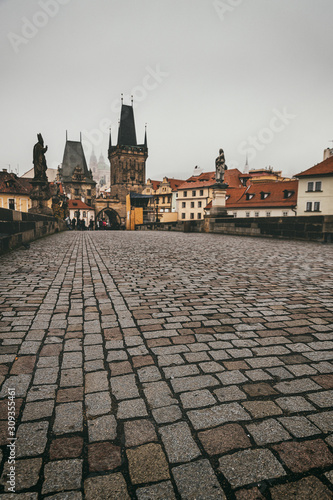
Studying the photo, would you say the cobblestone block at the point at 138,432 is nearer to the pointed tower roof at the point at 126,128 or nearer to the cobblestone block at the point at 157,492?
the cobblestone block at the point at 157,492

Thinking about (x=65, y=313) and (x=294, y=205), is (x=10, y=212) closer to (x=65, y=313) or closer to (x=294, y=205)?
(x=65, y=313)

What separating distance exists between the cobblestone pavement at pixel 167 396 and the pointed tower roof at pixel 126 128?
90398 mm

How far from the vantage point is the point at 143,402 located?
1.99 m

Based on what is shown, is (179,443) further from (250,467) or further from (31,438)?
(31,438)

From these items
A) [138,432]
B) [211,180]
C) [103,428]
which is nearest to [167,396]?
[138,432]

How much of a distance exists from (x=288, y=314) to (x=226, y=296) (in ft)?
3.26

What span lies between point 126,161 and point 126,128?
11515 mm

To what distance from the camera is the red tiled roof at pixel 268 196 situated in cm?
4308

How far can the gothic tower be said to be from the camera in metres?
85.6

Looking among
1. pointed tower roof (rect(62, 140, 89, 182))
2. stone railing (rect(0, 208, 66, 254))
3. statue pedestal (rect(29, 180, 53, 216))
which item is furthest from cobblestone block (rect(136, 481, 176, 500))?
pointed tower roof (rect(62, 140, 89, 182))

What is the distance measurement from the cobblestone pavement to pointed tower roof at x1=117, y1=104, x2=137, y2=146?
90.4 meters

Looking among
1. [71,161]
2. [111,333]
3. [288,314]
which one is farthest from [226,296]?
[71,161]

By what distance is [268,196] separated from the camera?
45469mm

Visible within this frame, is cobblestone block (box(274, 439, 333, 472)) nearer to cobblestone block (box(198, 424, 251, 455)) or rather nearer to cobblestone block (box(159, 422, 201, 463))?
cobblestone block (box(198, 424, 251, 455))
